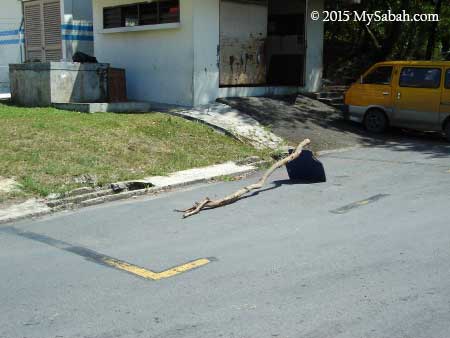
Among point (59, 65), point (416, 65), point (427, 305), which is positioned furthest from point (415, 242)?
point (59, 65)

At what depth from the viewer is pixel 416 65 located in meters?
13.9

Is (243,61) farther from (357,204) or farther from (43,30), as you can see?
(357,204)

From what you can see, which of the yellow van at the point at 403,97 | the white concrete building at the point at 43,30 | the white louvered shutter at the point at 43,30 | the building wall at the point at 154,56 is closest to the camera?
the yellow van at the point at 403,97

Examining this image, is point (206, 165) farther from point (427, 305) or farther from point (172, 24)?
point (427, 305)

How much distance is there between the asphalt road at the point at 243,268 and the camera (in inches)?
160

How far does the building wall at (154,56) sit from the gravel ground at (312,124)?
50.3 inches

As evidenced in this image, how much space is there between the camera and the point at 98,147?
418 inches

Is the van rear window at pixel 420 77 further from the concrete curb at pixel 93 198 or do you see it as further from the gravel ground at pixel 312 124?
the concrete curb at pixel 93 198

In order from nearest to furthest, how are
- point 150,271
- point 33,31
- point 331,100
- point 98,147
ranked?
point 150,271 < point 98,147 < point 331,100 < point 33,31

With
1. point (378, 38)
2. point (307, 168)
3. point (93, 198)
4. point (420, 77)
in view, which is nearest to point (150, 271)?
point (93, 198)

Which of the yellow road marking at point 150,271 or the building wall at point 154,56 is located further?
the building wall at point 154,56

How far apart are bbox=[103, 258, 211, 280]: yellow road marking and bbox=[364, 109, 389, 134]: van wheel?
10332mm

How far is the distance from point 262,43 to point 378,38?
9494mm

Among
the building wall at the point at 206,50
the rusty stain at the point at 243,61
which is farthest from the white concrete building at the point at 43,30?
the building wall at the point at 206,50
